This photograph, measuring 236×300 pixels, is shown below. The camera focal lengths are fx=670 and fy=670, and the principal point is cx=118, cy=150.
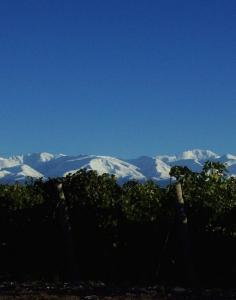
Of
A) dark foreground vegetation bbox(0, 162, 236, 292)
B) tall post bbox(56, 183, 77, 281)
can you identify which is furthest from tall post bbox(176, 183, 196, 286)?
tall post bbox(56, 183, 77, 281)

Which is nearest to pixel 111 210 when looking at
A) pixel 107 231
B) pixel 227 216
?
pixel 107 231

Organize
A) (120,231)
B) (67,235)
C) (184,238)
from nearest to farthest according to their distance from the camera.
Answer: (184,238)
(120,231)
(67,235)

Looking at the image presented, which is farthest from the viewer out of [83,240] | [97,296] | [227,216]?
[83,240]

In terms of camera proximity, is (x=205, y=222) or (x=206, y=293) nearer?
(x=206, y=293)

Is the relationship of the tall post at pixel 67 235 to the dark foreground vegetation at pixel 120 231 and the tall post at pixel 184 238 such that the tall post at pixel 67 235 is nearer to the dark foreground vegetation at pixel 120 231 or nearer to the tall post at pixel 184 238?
the dark foreground vegetation at pixel 120 231

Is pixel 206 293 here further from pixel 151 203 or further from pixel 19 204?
pixel 19 204

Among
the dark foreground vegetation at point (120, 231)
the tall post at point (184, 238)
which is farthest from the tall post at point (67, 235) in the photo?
the tall post at point (184, 238)

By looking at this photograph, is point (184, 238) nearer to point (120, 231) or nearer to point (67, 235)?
point (120, 231)

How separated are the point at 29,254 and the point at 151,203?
4.97m

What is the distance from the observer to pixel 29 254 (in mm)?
24844

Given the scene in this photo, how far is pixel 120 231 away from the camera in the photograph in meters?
23.8

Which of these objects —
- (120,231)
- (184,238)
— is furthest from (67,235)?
(184,238)

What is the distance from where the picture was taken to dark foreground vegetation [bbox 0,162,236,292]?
74.2 ft

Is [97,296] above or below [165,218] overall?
below
